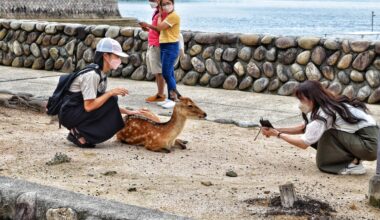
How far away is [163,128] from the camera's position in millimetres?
7566

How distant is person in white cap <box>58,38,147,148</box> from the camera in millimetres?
7484

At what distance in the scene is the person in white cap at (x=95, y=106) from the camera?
748 cm

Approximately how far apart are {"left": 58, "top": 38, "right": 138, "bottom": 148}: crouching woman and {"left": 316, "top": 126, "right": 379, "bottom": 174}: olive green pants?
79.9 inches

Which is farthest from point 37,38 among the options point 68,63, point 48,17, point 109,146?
point 48,17

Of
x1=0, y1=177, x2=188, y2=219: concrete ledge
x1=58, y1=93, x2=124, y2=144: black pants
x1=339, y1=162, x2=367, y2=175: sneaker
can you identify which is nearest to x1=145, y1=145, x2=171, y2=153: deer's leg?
x1=58, y1=93, x2=124, y2=144: black pants

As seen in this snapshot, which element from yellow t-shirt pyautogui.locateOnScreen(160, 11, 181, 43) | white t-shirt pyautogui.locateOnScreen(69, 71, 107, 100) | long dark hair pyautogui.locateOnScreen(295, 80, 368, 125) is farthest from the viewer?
yellow t-shirt pyautogui.locateOnScreen(160, 11, 181, 43)

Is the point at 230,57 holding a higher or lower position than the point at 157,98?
higher

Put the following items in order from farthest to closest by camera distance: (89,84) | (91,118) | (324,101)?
(91,118) → (89,84) → (324,101)

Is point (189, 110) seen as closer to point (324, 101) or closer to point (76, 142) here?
point (76, 142)

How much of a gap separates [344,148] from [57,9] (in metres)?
19.9

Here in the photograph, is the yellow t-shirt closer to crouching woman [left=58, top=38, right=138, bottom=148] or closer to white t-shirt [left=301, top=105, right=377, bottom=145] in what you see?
crouching woman [left=58, top=38, right=138, bottom=148]

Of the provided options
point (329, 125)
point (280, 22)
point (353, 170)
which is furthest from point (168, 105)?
point (280, 22)

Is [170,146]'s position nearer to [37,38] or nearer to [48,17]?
[37,38]

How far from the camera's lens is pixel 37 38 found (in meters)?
14.4
